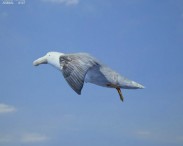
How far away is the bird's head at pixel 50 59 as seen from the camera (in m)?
16.0

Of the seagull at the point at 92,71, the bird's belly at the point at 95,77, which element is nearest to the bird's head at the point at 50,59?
the seagull at the point at 92,71

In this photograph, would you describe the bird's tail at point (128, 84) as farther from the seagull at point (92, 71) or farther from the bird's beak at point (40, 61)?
the bird's beak at point (40, 61)

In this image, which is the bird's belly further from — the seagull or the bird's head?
the bird's head

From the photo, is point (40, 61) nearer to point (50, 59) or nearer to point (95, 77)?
point (50, 59)

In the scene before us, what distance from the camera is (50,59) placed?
54.0 feet

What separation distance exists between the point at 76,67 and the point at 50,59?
125 inches

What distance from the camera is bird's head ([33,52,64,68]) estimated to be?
52.5 feet

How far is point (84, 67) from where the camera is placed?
1347cm

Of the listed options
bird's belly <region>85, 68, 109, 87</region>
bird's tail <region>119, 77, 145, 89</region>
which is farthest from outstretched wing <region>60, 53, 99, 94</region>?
bird's tail <region>119, 77, 145, 89</region>

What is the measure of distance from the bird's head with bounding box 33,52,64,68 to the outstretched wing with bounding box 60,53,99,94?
132 cm

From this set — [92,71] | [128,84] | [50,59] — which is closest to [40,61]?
[50,59]

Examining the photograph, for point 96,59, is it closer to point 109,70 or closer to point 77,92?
point 109,70

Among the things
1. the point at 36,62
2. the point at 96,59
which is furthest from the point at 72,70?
the point at 36,62

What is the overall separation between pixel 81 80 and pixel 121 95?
2.48 meters
